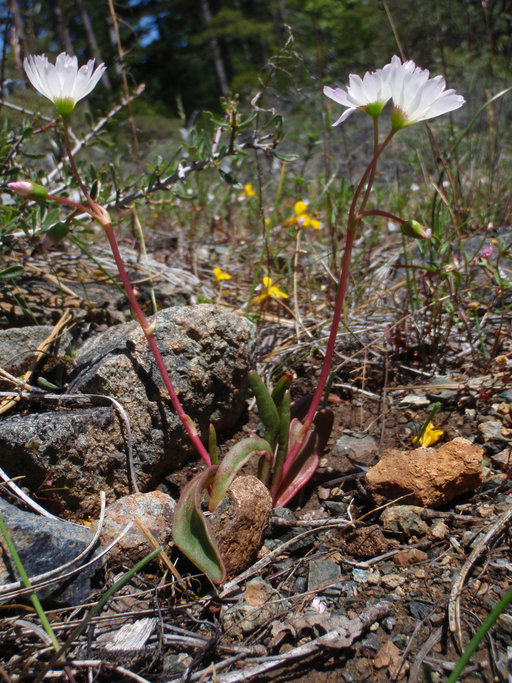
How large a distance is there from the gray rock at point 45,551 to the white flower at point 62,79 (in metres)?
1.12

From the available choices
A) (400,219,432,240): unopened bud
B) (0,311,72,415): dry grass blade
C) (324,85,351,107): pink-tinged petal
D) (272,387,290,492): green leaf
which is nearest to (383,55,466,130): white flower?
(324,85,351,107): pink-tinged petal

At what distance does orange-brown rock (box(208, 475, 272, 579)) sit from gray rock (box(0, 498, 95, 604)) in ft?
1.17

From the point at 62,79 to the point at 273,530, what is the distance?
147 centimetres

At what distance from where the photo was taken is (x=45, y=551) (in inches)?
50.2

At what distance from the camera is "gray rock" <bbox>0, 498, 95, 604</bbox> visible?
4.09 ft

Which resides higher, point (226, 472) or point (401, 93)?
point (401, 93)

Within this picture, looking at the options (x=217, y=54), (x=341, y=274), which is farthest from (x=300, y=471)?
(x=217, y=54)

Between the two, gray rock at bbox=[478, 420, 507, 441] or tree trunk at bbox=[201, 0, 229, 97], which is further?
tree trunk at bbox=[201, 0, 229, 97]

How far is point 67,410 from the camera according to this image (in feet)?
5.59

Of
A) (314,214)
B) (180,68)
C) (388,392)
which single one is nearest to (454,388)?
(388,392)

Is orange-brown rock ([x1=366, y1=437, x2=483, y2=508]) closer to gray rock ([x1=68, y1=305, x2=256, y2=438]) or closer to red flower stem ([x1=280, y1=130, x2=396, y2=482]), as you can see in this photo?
red flower stem ([x1=280, y1=130, x2=396, y2=482])

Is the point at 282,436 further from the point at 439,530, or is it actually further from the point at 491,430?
the point at 491,430

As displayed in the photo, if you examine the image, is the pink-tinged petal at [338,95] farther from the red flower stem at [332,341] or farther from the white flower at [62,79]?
the white flower at [62,79]

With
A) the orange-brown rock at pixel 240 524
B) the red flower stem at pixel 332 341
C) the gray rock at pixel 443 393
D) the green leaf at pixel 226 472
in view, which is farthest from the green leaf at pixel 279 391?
the gray rock at pixel 443 393
